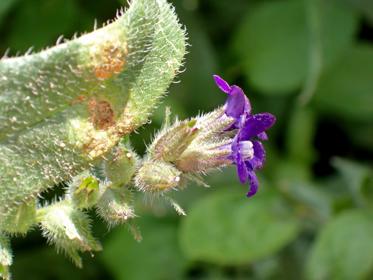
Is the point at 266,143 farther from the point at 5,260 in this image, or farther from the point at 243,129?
the point at 5,260

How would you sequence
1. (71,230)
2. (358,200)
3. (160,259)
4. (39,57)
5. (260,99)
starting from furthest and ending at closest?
(260,99) < (160,259) < (358,200) < (71,230) < (39,57)

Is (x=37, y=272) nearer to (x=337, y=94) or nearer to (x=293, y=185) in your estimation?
(x=293, y=185)

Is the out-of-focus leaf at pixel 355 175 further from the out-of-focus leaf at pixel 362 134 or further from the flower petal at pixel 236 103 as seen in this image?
the flower petal at pixel 236 103

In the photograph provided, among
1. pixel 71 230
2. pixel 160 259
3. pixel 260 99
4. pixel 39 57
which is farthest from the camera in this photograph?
pixel 260 99

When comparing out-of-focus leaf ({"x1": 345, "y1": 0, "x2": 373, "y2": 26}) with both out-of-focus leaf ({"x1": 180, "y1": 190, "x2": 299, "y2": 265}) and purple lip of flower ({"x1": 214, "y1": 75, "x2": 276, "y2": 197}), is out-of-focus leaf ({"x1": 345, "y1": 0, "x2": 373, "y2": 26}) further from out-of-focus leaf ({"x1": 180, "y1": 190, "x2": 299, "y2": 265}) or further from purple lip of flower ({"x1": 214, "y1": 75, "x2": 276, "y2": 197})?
purple lip of flower ({"x1": 214, "y1": 75, "x2": 276, "y2": 197})

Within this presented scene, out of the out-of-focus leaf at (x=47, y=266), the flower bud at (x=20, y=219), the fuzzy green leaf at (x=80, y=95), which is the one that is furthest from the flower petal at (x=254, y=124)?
the out-of-focus leaf at (x=47, y=266)

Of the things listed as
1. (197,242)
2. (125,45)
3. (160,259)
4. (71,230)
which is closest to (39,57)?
(125,45)
